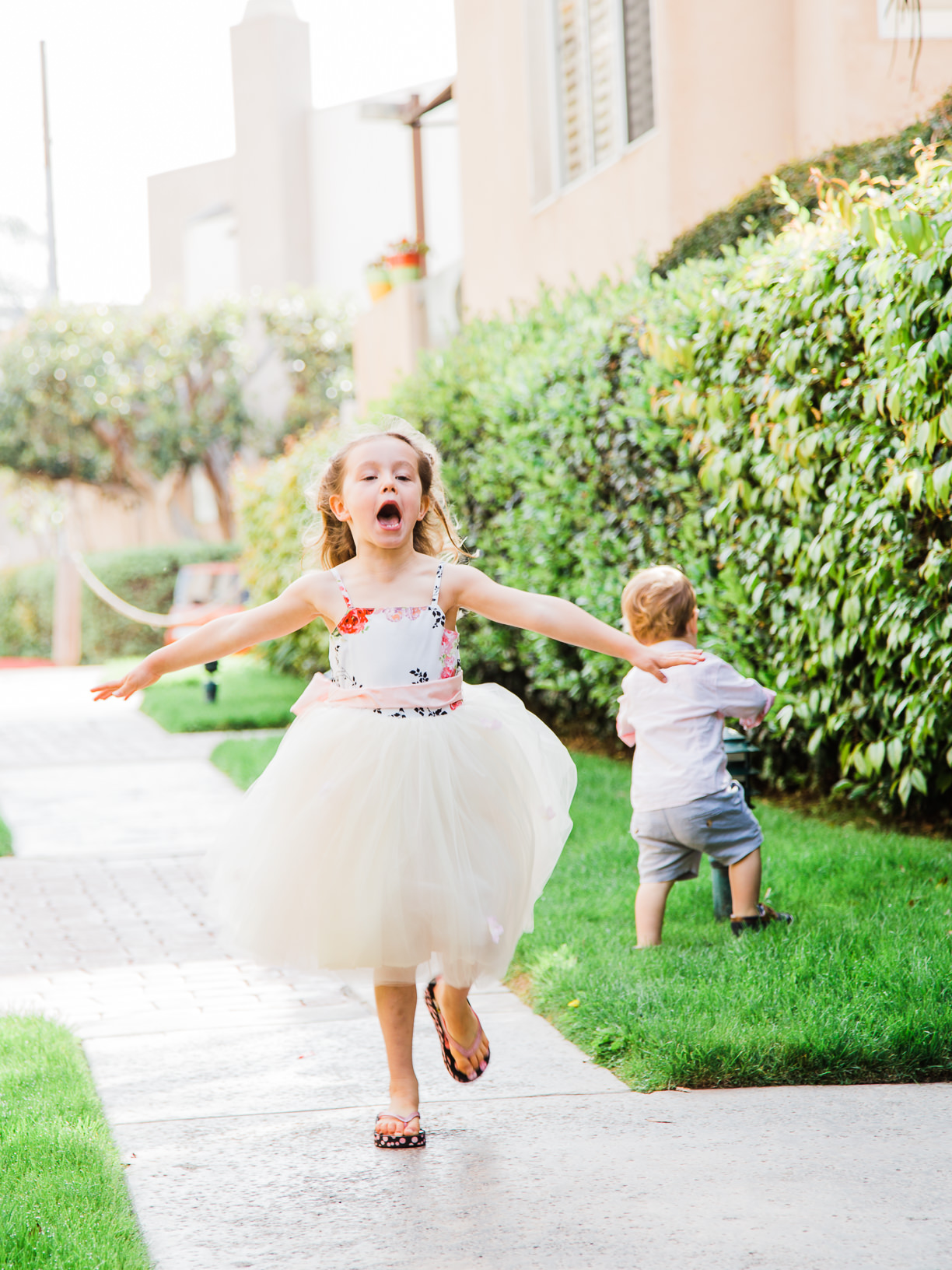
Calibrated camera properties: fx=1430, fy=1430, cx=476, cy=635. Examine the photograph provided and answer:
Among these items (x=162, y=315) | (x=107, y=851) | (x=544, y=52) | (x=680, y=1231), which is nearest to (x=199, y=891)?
(x=107, y=851)

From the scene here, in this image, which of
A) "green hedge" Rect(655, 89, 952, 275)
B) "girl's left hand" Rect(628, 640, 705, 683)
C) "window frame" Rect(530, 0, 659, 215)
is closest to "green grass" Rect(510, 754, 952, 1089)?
"girl's left hand" Rect(628, 640, 705, 683)

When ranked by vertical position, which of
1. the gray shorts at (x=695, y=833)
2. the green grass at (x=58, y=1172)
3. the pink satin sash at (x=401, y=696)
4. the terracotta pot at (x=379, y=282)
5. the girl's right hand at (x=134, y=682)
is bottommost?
the green grass at (x=58, y=1172)

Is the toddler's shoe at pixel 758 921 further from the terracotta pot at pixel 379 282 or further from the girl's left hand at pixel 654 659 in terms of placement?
the terracotta pot at pixel 379 282

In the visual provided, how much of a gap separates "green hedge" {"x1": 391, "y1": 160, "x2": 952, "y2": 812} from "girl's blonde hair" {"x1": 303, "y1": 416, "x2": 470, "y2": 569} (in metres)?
1.99

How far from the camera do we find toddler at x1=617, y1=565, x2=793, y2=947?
15.5 ft

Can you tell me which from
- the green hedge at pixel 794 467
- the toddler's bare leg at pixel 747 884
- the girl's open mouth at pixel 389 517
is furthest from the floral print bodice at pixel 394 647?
the green hedge at pixel 794 467

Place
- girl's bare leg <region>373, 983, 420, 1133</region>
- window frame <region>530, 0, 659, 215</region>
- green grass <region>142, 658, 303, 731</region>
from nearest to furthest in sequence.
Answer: girl's bare leg <region>373, 983, 420, 1133</region>
window frame <region>530, 0, 659, 215</region>
green grass <region>142, 658, 303, 731</region>

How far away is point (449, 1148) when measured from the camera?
→ 335 centimetres

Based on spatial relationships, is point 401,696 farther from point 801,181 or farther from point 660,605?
point 801,181

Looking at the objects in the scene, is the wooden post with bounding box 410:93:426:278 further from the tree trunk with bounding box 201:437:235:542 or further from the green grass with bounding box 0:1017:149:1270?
the green grass with bounding box 0:1017:149:1270

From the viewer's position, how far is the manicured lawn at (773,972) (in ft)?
12.2

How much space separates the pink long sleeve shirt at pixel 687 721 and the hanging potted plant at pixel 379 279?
11.9 metres

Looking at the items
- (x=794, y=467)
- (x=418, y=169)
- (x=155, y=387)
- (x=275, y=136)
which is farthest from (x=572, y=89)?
(x=275, y=136)

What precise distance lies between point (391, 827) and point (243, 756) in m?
6.68
